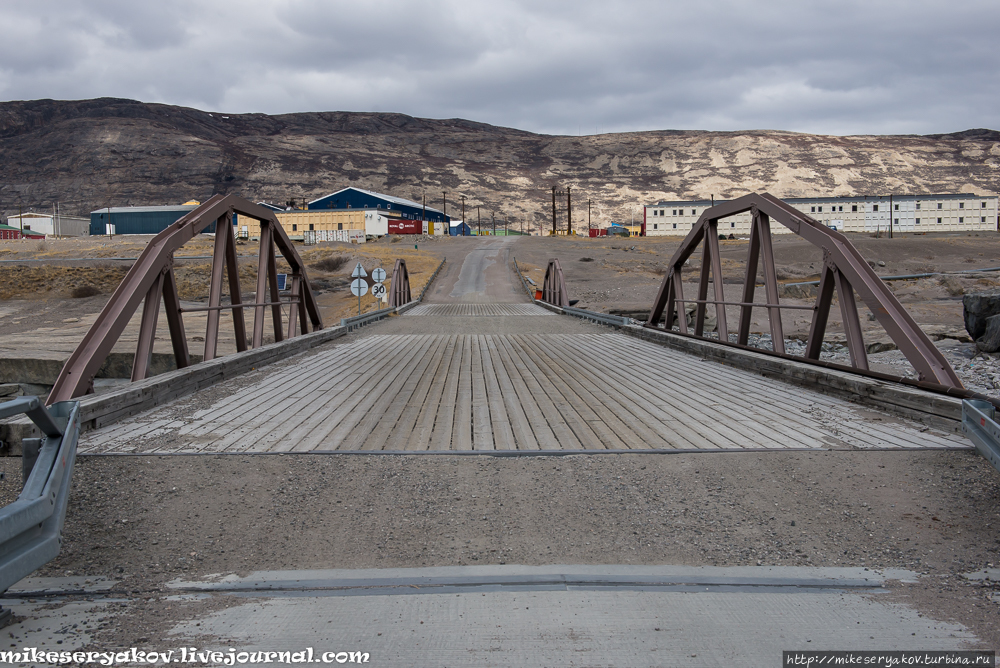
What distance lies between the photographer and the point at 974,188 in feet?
429

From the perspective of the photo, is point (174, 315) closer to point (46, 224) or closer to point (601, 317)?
point (601, 317)

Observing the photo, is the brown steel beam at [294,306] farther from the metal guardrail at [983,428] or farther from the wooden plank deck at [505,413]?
the metal guardrail at [983,428]

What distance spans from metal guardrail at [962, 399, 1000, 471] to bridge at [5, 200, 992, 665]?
1.24ft

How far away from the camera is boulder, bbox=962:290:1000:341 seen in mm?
16531

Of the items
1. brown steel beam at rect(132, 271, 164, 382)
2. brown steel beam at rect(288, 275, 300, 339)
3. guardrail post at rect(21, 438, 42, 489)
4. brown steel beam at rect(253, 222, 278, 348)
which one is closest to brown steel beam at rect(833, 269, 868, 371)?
guardrail post at rect(21, 438, 42, 489)

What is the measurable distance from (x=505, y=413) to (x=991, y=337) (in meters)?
15.4

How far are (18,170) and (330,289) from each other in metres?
128

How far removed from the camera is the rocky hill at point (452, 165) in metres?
127

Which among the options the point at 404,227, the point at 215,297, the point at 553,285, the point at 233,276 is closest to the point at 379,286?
the point at 553,285

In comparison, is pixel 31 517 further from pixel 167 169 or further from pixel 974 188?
pixel 974 188

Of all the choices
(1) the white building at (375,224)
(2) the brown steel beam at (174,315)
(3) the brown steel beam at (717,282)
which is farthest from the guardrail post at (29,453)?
(1) the white building at (375,224)

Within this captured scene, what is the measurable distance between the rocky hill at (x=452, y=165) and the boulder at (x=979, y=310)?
10875 cm

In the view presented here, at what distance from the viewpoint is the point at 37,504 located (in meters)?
2.94

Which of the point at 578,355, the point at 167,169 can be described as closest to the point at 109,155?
the point at 167,169
